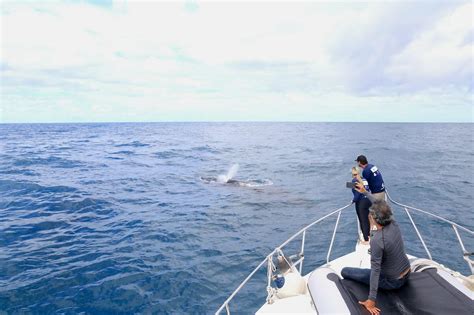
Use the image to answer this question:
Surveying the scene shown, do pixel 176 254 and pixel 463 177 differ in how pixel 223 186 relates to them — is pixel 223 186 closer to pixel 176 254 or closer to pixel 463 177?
pixel 176 254

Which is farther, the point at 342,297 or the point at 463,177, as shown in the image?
the point at 463,177

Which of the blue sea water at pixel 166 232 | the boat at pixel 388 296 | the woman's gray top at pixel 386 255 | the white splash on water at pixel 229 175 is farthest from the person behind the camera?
the white splash on water at pixel 229 175

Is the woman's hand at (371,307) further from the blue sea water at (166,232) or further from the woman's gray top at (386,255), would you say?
the blue sea water at (166,232)

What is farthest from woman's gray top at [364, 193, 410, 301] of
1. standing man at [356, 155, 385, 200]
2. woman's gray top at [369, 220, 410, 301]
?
standing man at [356, 155, 385, 200]

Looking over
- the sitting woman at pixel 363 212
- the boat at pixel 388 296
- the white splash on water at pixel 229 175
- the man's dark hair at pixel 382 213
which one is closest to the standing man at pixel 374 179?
the sitting woman at pixel 363 212

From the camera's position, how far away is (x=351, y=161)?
38875 millimetres

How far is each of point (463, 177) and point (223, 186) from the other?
24.1 m

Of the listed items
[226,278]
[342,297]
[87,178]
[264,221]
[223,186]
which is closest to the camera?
[342,297]

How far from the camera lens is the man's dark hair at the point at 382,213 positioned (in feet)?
16.2

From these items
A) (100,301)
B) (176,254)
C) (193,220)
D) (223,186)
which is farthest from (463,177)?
(100,301)

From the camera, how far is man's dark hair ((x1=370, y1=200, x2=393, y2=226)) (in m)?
4.94

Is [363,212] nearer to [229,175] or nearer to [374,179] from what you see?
[374,179]

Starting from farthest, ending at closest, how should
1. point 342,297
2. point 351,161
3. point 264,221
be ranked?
point 351,161 → point 264,221 → point 342,297

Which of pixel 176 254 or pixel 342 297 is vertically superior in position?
pixel 342 297
